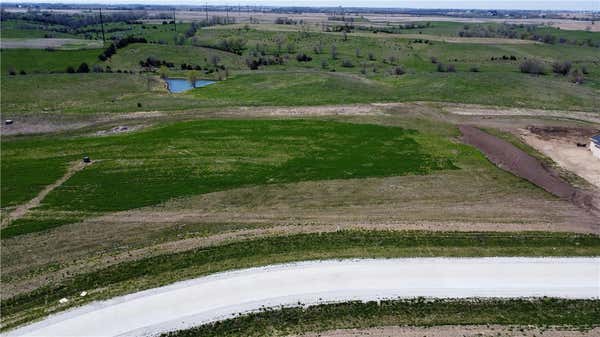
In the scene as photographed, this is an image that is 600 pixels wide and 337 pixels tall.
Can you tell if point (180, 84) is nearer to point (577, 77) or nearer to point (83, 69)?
point (83, 69)

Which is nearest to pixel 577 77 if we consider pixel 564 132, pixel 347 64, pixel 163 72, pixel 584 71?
pixel 584 71

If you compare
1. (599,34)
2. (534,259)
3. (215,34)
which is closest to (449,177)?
(534,259)

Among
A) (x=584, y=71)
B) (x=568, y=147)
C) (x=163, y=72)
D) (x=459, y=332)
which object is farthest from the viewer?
(x=163, y=72)

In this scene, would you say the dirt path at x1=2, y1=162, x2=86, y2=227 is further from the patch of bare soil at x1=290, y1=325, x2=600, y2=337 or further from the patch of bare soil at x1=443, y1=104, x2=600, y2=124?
the patch of bare soil at x1=443, y1=104, x2=600, y2=124

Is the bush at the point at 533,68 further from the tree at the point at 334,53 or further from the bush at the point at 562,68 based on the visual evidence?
the tree at the point at 334,53

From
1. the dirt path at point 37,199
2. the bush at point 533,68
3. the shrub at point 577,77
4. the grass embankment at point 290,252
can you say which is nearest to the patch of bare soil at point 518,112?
the shrub at point 577,77

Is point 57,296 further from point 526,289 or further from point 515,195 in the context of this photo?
point 515,195
